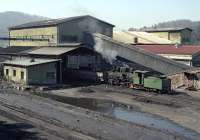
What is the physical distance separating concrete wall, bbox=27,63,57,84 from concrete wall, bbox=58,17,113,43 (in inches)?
510

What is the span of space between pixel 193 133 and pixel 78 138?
8251mm

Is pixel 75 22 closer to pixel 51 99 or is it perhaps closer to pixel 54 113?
pixel 51 99

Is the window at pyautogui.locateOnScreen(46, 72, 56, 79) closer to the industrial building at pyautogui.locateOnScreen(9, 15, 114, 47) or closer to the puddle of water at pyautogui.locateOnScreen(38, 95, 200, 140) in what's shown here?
the puddle of water at pyautogui.locateOnScreen(38, 95, 200, 140)

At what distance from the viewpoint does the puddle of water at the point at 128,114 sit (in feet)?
83.8

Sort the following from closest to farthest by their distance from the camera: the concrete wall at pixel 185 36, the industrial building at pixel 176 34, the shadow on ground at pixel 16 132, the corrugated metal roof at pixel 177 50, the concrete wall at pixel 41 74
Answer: the shadow on ground at pixel 16 132
the concrete wall at pixel 41 74
the corrugated metal roof at pixel 177 50
the industrial building at pixel 176 34
the concrete wall at pixel 185 36

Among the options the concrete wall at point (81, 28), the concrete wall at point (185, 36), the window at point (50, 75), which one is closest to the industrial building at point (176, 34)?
the concrete wall at point (185, 36)

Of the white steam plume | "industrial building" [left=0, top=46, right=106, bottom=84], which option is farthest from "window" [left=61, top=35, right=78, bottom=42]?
the white steam plume

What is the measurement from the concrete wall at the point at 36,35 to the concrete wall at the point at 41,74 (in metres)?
13.1

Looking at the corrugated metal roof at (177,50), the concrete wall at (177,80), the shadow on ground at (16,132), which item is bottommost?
the shadow on ground at (16,132)

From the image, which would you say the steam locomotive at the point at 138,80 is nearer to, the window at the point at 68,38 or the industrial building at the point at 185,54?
the window at the point at 68,38

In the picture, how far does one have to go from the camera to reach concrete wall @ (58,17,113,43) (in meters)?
59.2

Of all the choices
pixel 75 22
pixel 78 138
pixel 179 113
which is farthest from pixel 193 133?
pixel 75 22

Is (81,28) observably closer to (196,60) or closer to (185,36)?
(196,60)

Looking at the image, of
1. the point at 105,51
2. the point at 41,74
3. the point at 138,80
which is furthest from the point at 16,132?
the point at 105,51
